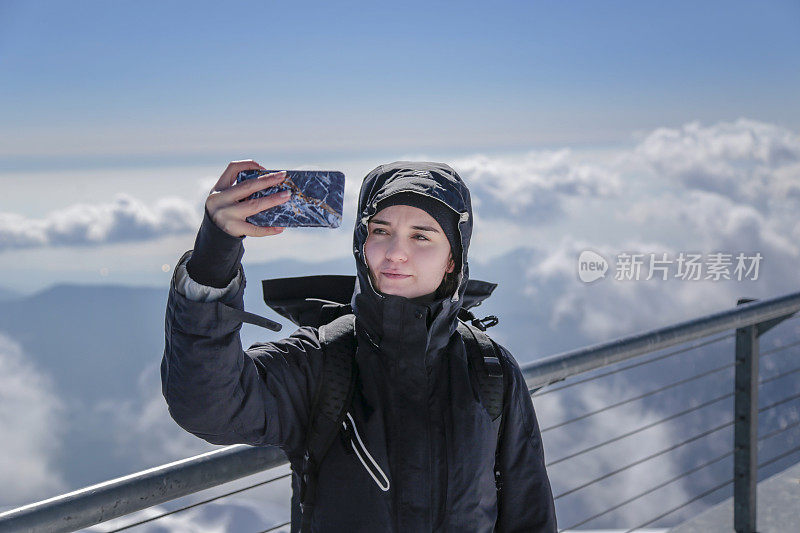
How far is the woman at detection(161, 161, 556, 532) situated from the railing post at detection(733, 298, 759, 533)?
190 cm

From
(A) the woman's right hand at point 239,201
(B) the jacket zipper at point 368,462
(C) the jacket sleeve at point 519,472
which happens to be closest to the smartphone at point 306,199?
(A) the woman's right hand at point 239,201

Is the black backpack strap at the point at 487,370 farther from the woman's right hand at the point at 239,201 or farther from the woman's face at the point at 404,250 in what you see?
the woman's right hand at the point at 239,201

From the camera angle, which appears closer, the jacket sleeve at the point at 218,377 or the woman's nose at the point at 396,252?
the jacket sleeve at the point at 218,377

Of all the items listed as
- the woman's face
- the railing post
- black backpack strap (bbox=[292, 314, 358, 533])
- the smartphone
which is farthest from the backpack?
the railing post

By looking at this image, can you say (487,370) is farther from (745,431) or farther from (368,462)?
(745,431)

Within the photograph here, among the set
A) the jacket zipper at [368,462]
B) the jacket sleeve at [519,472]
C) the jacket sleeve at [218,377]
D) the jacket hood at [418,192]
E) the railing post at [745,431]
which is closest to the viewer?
the jacket sleeve at [218,377]

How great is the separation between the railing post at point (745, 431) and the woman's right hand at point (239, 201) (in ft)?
8.19

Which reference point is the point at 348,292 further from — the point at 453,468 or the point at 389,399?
the point at 453,468

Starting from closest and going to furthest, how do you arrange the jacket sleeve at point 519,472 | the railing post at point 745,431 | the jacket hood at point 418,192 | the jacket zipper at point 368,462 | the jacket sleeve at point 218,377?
the jacket sleeve at point 218,377 → the jacket zipper at point 368,462 → the jacket hood at point 418,192 → the jacket sleeve at point 519,472 → the railing post at point 745,431

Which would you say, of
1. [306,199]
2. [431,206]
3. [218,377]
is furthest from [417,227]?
[218,377]

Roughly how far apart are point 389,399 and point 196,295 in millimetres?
465

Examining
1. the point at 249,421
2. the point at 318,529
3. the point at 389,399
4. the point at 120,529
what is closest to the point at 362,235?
the point at 389,399

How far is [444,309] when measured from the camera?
1655mm

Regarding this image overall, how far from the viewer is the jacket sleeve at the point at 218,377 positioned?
1.36m
